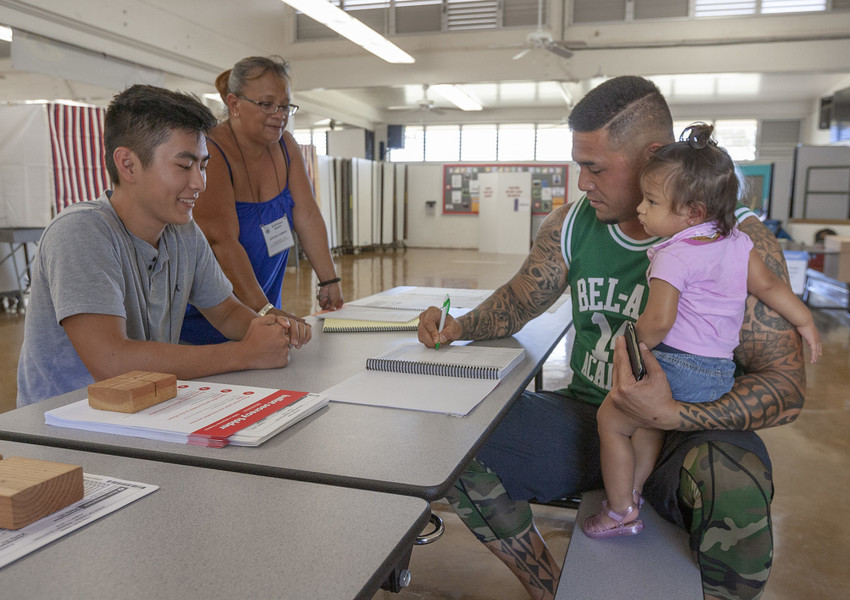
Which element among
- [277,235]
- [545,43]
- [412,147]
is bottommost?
[277,235]

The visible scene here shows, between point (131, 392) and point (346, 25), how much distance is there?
703 cm

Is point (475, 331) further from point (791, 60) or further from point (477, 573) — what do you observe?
point (791, 60)

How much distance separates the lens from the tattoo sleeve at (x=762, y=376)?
50.3 inches

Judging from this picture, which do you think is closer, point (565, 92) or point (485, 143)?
point (565, 92)

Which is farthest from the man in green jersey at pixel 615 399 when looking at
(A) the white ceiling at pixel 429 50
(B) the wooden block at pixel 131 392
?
(A) the white ceiling at pixel 429 50

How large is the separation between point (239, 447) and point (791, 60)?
9.75 meters

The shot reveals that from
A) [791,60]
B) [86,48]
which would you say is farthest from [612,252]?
[791,60]

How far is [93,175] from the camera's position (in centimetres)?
672

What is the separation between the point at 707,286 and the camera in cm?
129

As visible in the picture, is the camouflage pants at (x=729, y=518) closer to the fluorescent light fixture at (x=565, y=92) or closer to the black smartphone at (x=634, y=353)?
the black smartphone at (x=634, y=353)

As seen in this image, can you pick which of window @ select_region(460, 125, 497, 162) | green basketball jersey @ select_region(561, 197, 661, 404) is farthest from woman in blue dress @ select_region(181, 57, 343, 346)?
window @ select_region(460, 125, 497, 162)

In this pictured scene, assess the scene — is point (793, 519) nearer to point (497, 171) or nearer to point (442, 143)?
point (497, 171)

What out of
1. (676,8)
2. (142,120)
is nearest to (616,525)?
(142,120)

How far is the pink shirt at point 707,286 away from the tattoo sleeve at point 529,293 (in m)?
0.53
